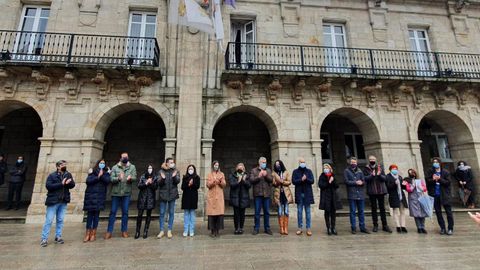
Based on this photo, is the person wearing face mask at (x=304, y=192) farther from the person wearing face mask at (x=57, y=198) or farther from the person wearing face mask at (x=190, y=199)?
the person wearing face mask at (x=57, y=198)

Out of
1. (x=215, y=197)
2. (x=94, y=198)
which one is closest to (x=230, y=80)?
(x=215, y=197)

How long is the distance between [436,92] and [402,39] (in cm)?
268

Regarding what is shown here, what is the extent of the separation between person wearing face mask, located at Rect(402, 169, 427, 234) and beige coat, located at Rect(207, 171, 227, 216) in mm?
4795

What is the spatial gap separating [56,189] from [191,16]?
6.15 meters

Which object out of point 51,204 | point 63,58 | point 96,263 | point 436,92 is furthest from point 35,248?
point 436,92

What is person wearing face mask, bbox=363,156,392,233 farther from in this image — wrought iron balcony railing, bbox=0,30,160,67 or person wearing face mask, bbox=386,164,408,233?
wrought iron balcony railing, bbox=0,30,160,67

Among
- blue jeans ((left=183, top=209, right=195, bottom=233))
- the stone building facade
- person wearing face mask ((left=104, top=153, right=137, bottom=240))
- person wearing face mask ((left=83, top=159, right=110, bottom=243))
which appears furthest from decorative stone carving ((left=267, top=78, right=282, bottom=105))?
person wearing face mask ((left=83, top=159, right=110, bottom=243))

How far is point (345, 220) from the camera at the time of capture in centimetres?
779

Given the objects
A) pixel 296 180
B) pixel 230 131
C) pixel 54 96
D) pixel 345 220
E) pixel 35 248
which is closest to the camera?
pixel 35 248

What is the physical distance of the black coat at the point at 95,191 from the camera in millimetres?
5316

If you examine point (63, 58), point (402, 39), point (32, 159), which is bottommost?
point (32, 159)

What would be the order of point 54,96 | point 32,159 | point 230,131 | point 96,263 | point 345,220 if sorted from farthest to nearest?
point 230,131, point 32,159, point 54,96, point 345,220, point 96,263

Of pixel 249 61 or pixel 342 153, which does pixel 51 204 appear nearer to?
pixel 249 61

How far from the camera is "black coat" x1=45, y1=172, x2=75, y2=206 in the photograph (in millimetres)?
5082
